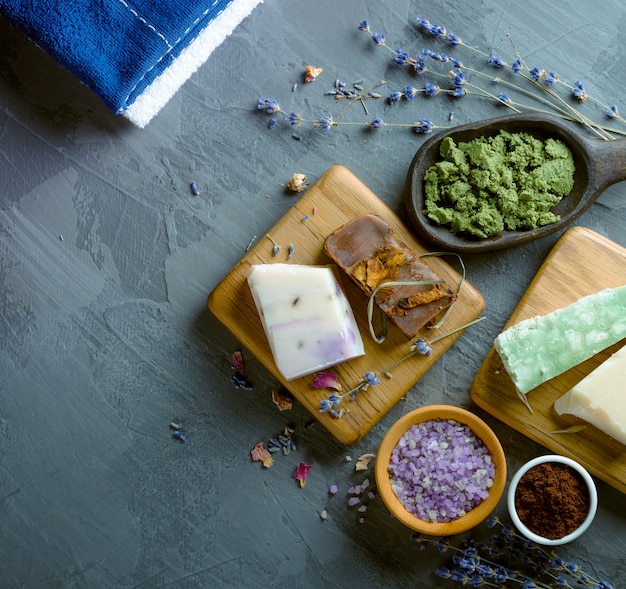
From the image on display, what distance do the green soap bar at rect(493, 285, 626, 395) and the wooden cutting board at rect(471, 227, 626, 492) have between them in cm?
7

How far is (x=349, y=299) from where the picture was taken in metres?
1.72

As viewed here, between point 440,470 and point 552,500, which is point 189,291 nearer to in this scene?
point 440,470

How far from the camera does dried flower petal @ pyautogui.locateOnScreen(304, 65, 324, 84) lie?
5.98 ft

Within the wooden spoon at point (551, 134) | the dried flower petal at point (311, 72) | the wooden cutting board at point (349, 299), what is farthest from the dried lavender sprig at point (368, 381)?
the dried flower petal at point (311, 72)

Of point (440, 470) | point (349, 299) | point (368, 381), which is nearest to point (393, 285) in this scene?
point (349, 299)

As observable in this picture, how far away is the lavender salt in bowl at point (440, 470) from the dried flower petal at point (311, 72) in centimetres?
98

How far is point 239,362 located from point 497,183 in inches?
33.9

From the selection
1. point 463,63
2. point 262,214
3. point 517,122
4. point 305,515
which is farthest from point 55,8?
point 305,515

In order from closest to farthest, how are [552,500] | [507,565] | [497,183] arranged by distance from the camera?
1. [552,500]
2. [497,183]
3. [507,565]

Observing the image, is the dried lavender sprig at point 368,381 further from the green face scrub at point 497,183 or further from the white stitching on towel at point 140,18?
the white stitching on towel at point 140,18

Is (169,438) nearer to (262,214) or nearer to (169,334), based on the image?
(169,334)

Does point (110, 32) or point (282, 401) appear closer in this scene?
point (110, 32)

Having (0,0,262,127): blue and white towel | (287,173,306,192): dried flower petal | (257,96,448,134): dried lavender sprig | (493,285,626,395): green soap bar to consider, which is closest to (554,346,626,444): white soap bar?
(493,285,626,395): green soap bar

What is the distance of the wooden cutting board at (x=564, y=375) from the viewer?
1.68 meters
